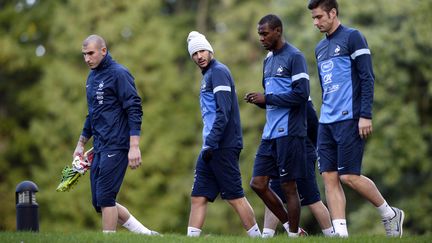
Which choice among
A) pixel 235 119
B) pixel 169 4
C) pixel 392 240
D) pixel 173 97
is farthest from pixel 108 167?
pixel 169 4

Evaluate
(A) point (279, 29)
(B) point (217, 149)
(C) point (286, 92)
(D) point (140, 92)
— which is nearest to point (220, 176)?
(B) point (217, 149)

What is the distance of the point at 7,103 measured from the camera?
4322 cm

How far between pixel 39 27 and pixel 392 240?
108 feet

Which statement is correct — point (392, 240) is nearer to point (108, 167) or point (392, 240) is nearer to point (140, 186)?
point (108, 167)

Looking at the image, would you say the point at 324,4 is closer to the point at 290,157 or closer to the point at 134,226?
the point at 290,157

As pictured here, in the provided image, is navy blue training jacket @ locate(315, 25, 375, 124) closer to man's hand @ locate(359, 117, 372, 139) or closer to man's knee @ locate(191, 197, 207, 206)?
man's hand @ locate(359, 117, 372, 139)

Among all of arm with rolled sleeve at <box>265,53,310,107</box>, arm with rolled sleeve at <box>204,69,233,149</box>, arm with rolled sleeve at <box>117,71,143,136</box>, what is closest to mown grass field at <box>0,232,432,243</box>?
arm with rolled sleeve at <box>204,69,233,149</box>

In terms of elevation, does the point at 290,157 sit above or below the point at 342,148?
below

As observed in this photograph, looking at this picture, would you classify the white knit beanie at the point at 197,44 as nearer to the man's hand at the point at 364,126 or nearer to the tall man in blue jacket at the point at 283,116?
the tall man in blue jacket at the point at 283,116

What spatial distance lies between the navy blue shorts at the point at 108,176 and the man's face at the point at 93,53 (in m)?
1.18

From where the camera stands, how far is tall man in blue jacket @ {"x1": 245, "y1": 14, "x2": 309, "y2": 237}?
39.4 feet

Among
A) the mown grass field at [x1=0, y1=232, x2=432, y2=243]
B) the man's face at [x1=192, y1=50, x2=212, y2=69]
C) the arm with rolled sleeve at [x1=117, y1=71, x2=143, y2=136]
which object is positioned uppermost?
→ the man's face at [x1=192, y1=50, x2=212, y2=69]

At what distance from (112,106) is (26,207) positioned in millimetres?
2123

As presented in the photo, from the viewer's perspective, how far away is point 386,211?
11.8 m
